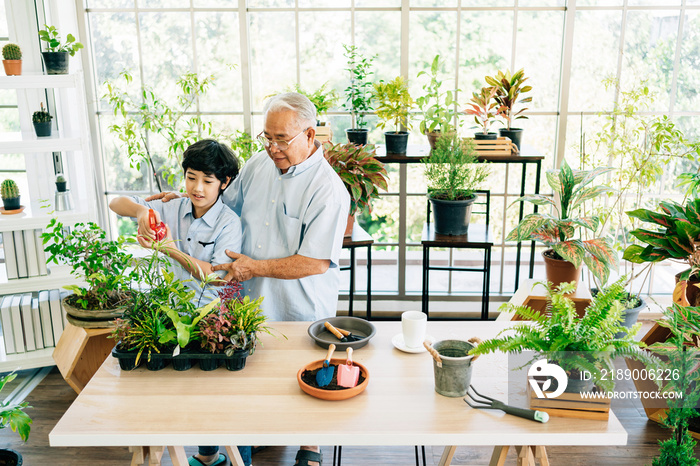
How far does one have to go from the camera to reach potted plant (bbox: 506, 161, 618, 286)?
3.28 m

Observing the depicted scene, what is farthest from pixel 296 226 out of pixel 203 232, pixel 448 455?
pixel 448 455

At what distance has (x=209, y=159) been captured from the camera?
2.58m

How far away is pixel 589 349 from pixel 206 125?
10.6 feet

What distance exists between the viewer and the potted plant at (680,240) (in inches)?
111

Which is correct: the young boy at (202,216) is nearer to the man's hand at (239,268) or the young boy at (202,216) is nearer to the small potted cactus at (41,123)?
the man's hand at (239,268)

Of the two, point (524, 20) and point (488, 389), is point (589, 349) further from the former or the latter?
point (524, 20)

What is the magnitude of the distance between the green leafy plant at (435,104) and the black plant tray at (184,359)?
7.75 feet

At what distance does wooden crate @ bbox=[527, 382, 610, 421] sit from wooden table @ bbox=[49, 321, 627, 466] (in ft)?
0.08

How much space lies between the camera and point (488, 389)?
75.0 inches

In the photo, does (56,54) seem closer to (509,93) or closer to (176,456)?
(176,456)

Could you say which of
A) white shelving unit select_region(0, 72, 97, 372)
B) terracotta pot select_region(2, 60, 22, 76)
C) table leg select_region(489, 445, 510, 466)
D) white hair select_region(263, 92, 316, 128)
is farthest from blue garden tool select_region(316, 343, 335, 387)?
terracotta pot select_region(2, 60, 22, 76)

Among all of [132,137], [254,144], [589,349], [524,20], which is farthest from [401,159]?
[589,349]

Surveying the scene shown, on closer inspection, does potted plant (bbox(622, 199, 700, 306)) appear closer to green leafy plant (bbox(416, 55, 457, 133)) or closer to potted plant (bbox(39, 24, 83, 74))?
green leafy plant (bbox(416, 55, 457, 133))

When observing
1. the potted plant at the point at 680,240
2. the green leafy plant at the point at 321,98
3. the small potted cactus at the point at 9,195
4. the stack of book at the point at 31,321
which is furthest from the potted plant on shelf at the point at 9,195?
the potted plant at the point at 680,240
